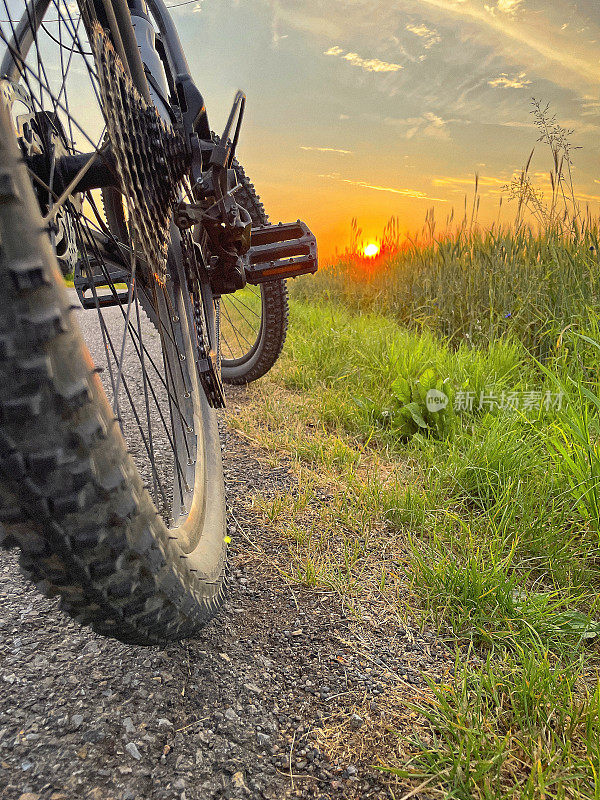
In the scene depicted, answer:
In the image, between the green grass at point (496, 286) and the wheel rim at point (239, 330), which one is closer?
the wheel rim at point (239, 330)

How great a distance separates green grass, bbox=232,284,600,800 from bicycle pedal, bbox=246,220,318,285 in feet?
2.11

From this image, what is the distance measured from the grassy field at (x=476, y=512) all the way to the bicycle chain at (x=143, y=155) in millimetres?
898

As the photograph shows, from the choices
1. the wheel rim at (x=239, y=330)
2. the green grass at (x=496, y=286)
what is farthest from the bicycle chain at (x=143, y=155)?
the green grass at (x=496, y=286)

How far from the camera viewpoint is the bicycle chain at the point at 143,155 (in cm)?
90

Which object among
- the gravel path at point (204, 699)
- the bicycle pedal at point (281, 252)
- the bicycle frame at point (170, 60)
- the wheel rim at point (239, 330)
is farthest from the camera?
the wheel rim at point (239, 330)

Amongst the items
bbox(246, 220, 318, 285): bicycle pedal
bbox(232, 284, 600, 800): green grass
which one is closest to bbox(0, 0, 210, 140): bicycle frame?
bbox(246, 220, 318, 285): bicycle pedal

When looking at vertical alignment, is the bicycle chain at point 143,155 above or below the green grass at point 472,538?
above

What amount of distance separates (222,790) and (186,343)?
0.99 m

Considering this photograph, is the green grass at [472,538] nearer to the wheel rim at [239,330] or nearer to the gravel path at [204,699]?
the gravel path at [204,699]

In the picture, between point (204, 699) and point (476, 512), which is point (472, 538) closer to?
point (476, 512)

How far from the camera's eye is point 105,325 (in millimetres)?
981

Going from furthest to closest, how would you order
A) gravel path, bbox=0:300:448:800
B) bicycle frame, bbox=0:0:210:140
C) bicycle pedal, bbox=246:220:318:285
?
bicycle pedal, bbox=246:220:318:285 < bicycle frame, bbox=0:0:210:140 < gravel path, bbox=0:300:448:800

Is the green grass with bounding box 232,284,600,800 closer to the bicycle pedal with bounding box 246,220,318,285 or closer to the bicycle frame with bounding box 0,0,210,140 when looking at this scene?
the bicycle pedal with bounding box 246,220,318,285

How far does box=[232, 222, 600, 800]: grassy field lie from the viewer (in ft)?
3.02
